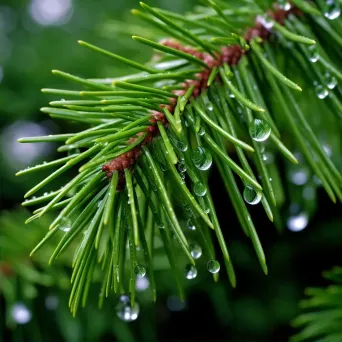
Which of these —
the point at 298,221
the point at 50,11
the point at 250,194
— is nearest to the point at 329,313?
the point at 298,221

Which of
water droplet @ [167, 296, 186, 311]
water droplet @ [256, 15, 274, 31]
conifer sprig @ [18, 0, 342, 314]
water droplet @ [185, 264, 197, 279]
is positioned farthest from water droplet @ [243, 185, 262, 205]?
water droplet @ [167, 296, 186, 311]

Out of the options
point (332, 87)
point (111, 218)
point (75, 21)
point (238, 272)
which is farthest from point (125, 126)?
point (75, 21)

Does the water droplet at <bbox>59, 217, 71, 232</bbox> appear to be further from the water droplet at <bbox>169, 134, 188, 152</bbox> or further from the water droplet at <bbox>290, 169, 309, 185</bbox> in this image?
the water droplet at <bbox>290, 169, 309, 185</bbox>

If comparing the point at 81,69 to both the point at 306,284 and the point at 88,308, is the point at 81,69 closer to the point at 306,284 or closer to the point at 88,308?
the point at 88,308

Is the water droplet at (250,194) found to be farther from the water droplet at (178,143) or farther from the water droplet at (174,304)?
the water droplet at (174,304)

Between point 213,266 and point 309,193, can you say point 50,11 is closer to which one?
point 309,193

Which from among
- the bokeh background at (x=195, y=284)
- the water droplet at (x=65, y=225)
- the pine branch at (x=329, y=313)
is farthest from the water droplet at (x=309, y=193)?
the water droplet at (x=65, y=225)
